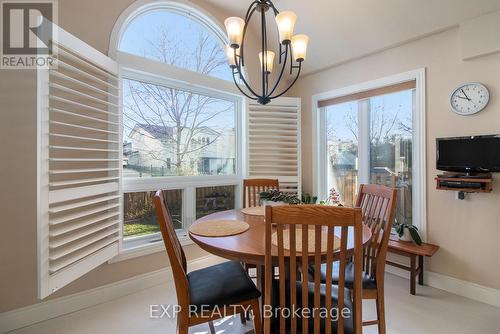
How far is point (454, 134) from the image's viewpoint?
239cm

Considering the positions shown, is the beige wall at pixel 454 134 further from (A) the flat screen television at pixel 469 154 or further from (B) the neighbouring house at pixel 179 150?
(B) the neighbouring house at pixel 179 150

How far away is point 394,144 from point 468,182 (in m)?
0.84

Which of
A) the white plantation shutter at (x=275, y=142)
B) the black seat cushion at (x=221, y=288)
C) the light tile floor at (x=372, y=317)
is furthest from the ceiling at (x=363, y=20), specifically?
the black seat cushion at (x=221, y=288)

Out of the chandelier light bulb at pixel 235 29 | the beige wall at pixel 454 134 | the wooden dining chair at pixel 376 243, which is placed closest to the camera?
the wooden dining chair at pixel 376 243

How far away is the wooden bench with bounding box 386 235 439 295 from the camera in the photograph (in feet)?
7.77

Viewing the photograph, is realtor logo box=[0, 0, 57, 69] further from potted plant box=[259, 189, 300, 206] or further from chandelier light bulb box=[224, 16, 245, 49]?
potted plant box=[259, 189, 300, 206]

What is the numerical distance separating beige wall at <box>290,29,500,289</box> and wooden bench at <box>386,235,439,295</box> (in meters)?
0.13

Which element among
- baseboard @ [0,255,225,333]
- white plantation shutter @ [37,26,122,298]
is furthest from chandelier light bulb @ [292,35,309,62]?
baseboard @ [0,255,225,333]

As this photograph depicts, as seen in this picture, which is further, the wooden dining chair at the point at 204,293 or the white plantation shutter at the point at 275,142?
the white plantation shutter at the point at 275,142

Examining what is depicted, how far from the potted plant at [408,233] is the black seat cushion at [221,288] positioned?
1.88m

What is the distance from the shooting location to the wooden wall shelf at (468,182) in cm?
213

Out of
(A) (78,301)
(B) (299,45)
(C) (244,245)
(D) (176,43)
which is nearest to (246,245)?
(C) (244,245)

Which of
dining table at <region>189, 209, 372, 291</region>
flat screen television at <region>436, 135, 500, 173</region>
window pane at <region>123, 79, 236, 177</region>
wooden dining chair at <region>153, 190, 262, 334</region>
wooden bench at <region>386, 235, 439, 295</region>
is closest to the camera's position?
dining table at <region>189, 209, 372, 291</region>

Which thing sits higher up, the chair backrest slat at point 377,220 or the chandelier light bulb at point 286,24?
the chandelier light bulb at point 286,24
